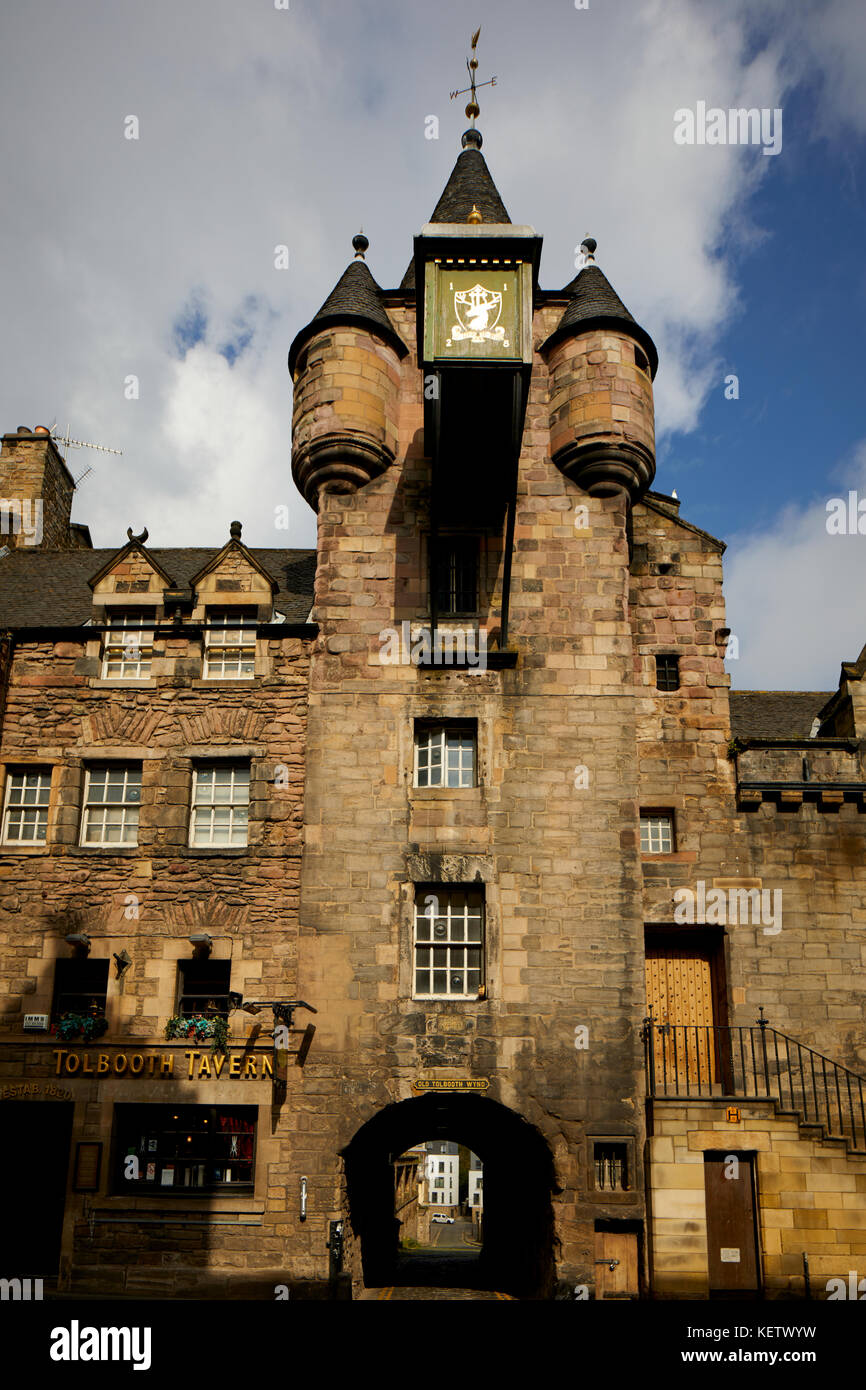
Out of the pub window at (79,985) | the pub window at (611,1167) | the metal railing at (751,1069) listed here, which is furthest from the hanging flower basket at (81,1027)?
the metal railing at (751,1069)

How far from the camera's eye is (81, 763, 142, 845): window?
727 inches

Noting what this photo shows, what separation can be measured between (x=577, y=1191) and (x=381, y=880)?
5137 millimetres

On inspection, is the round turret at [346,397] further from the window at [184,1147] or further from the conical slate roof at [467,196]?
the window at [184,1147]

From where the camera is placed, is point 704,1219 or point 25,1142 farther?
point 25,1142

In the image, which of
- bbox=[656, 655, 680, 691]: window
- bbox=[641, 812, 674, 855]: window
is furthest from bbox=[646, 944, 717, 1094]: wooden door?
bbox=[656, 655, 680, 691]: window

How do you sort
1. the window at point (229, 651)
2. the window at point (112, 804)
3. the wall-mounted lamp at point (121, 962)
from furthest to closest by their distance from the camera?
the window at point (229, 651) < the window at point (112, 804) < the wall-mounted lamp at point (121, 962)

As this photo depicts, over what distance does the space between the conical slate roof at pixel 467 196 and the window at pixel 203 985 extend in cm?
1320

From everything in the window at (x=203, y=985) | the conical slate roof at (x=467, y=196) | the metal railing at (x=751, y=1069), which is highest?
the conical slate roof at (x=467, y=196)

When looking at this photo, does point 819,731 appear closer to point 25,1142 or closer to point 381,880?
point 381,880

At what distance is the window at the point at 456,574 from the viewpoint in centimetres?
1927

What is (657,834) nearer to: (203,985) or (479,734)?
(479,734)

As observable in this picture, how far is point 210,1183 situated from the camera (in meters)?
16.8

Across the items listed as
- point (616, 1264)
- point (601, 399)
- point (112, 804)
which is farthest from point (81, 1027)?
point (601, 399)
